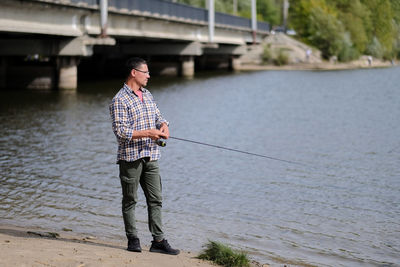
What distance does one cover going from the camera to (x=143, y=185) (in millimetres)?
6641

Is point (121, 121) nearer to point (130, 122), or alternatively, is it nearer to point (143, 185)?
point (130, 122)

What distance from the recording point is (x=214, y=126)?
1967 cm

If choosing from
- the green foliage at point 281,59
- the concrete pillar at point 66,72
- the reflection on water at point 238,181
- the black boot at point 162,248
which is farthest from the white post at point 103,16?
the green foliage at point 281,59

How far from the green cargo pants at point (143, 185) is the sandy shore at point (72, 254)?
263mm

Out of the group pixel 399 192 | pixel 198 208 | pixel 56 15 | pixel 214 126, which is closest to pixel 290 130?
pixel 214 126

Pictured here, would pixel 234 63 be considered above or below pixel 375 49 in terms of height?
below

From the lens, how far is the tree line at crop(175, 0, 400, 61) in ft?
262

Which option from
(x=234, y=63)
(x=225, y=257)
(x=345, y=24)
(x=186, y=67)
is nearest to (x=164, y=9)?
(x=186, y=67)

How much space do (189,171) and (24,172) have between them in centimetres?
274

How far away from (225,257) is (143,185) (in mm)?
978

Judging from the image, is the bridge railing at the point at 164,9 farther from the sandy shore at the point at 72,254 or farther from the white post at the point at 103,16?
the sandy shore at the point at 72,254

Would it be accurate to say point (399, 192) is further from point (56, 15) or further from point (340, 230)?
point (56, 15)

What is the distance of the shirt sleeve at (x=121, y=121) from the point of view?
250 inches

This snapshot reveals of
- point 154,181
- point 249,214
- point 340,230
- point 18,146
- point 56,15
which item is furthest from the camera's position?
point 56,15
